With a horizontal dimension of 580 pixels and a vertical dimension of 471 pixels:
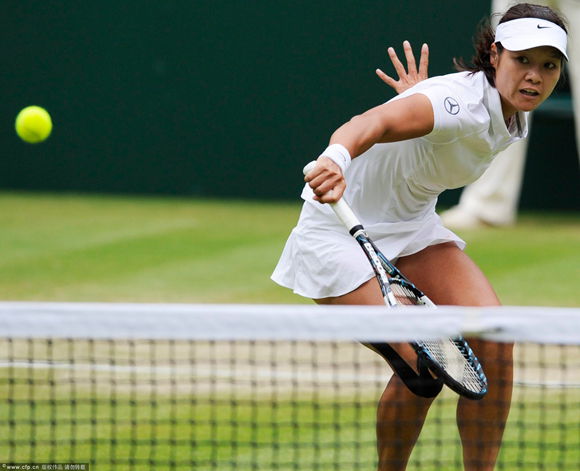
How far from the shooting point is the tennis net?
2840 mm

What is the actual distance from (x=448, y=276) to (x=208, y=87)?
22.7 ft

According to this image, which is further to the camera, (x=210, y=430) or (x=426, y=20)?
(x=426, y=20)

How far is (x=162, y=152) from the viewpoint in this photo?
10.5 m

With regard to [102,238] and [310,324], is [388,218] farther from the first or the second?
[102,238]

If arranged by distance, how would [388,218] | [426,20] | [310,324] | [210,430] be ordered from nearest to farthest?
[310,324] → [388,218] → [210,430] → [426,20]

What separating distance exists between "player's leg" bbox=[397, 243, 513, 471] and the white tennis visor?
0.73 meters

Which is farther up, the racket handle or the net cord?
the racket handle

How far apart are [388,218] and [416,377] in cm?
57

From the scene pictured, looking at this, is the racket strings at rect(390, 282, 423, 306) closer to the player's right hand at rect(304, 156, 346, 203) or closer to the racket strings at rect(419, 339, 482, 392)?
the racket strings at rect(419, 339, 482, 392)

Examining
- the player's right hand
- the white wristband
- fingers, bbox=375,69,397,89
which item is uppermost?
fingers, bbox=375,69,397,89

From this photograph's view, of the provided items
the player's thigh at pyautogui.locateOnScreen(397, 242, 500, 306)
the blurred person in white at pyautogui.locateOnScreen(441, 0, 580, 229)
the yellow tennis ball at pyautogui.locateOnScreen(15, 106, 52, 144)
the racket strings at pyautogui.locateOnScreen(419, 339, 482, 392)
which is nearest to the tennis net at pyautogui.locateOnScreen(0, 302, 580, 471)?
the racket strings at pyautogui.locateOnScreen(419, 339, 482, 392)

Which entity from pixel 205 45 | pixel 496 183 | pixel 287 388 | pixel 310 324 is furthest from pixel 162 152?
pixel 310 324

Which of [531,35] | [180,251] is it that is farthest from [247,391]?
[180,251]

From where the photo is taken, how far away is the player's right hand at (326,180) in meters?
3.01
